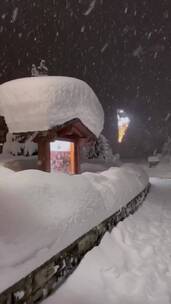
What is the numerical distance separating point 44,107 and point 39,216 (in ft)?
17.7

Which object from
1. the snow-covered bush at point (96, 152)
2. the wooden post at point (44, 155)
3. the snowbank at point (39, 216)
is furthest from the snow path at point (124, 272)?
the snow-covered bush at point (96, 152)

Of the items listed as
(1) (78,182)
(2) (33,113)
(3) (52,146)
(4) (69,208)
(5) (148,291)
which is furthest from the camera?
(3) (52,146)

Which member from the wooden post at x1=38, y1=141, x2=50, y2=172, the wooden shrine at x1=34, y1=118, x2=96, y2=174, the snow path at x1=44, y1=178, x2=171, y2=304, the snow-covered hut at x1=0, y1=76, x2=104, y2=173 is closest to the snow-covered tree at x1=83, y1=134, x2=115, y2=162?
the wooden shrine at x1=34, y1=118, x2=96, y2=174

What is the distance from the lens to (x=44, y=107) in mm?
9375

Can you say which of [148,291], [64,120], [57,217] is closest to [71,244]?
[57,217]

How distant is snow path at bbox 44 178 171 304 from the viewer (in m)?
4.30

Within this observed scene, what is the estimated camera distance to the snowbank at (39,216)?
11.6 feet

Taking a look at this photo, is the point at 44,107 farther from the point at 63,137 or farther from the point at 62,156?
the point at 62,156

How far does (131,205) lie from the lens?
10.1 metres

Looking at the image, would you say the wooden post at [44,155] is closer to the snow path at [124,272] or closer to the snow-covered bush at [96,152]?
the snow path at [124,272]

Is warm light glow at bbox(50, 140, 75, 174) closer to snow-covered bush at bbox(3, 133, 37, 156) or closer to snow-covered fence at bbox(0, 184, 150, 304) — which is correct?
snow-covered bush at bbox(3, 133, 37, 156)

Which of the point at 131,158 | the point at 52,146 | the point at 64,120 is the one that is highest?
the point at 64,120

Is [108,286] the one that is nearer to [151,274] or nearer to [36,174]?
[151,274]

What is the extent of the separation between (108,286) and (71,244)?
80 centimetres
